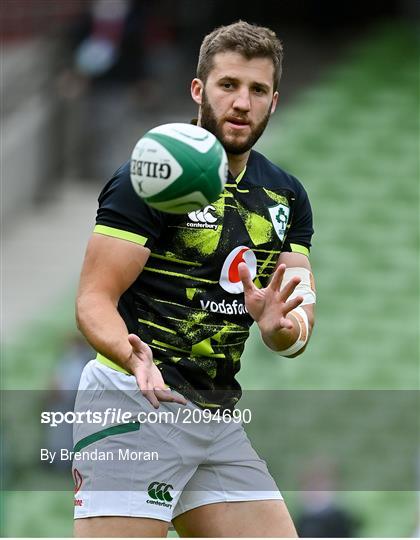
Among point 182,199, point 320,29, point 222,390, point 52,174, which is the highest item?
point 320,29

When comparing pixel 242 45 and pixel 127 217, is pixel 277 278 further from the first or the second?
pixel 242 45

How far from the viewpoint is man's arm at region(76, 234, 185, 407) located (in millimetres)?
4375

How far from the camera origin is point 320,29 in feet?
55.7

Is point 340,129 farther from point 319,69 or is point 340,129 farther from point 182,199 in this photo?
point 182,199

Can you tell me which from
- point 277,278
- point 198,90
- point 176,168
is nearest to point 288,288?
point 277,278

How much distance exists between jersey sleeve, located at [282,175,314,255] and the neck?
27 cm

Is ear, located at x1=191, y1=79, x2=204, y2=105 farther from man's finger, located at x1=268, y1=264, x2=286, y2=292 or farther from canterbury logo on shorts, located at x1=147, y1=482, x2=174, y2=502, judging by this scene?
canterbury logo on shorts, located at x1=147, y1=482, x2=174, y2=502

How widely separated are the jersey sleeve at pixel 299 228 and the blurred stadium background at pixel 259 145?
615 centimetres

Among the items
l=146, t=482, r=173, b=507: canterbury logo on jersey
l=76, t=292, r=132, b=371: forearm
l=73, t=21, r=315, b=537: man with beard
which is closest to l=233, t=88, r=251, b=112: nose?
l=73, t=21, r=315, b=537: man with beard

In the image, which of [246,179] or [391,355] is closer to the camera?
[246,179]

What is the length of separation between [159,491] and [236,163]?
122cm

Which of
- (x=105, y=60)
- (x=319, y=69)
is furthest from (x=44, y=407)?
(x=319, y=69)

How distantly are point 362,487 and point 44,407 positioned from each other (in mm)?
2850

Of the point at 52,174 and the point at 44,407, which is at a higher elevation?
the point at 52,174
